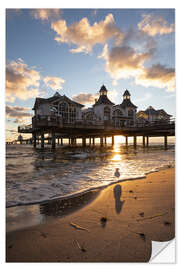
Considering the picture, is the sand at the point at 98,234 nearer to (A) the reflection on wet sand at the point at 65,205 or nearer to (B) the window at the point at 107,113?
(A) the reflection on wet sand at the point at 65,205

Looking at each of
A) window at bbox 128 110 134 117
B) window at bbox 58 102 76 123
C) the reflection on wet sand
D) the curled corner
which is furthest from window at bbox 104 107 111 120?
the curled corner

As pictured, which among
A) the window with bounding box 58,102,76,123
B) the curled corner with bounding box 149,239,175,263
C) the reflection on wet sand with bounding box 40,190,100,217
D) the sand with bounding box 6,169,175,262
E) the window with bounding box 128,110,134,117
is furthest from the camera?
the window with bounding box 128,110,134,117

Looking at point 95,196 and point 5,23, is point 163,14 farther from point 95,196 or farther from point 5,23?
point 95,196

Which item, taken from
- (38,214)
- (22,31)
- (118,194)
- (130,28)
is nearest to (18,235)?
(38,214)

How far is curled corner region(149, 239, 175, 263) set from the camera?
68.1 inches

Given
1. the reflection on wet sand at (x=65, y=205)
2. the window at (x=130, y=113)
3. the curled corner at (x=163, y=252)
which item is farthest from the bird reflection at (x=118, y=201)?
the window at (x=130, y=113)

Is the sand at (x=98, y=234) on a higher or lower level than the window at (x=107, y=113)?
lower

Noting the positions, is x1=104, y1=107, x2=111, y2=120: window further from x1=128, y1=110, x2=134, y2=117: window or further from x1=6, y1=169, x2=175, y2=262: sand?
x1=6, y1=169, x2=175, y2=262: sand

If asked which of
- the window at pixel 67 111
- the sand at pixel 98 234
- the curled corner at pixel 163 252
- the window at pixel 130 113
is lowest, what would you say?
the curled corner at pixel 163 252

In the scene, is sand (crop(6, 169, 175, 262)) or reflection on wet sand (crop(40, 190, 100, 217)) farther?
reflection on wet sand (crop(40, 190, 100, 217))

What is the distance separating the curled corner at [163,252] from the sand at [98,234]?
2.5 inches

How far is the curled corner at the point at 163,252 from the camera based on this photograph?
173 centimetres

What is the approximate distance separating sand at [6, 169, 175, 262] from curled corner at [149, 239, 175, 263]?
0.06m
